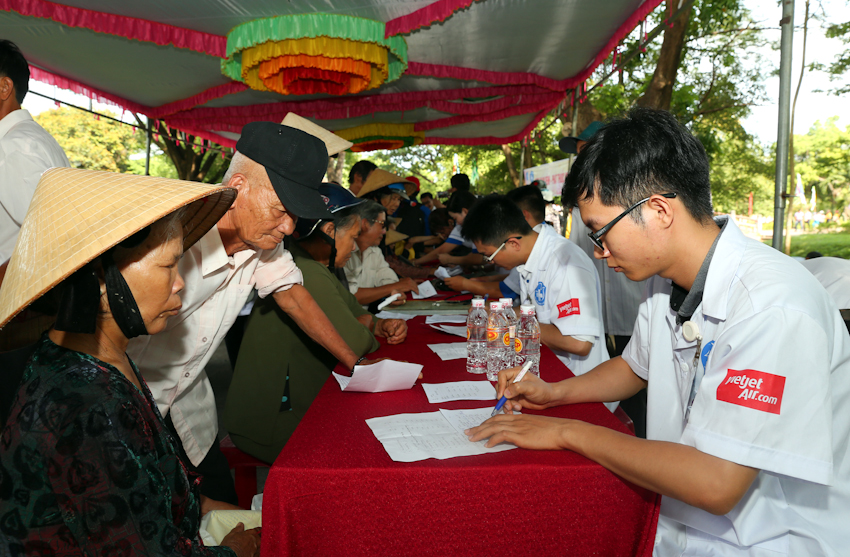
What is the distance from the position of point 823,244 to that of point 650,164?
22.6m

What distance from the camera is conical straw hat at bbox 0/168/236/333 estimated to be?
3.01 feet

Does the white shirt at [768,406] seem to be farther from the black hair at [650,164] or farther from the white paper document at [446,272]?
the white paper document at [446,272]

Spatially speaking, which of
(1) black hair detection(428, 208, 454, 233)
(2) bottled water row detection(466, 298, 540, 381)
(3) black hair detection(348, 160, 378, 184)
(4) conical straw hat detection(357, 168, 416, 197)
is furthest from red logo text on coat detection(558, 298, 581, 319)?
(1) black hair detection(428, 208, 454, 233)

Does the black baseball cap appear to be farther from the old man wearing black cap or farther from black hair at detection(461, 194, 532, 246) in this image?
black hair at detection(461, 194, 532, 246)

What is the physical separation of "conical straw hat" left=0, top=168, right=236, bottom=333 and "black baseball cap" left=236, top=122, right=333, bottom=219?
0.71m

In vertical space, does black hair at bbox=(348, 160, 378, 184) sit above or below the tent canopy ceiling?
below

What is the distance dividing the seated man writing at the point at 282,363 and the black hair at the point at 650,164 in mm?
1194

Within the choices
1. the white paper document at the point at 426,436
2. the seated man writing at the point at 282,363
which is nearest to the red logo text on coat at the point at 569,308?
the seated man writing at the point at 282,363

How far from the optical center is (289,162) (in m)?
1.80

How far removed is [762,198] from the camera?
105ft

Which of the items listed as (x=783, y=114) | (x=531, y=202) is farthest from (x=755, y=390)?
(x=531, y=202)

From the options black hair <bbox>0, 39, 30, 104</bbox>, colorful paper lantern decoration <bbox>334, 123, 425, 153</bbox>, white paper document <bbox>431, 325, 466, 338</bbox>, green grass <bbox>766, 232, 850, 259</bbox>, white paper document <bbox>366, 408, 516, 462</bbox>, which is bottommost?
green grass <bbox>766, 232, 850, 259</bbox>

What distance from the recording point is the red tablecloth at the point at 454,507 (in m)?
1.22

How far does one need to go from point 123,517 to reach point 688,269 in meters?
1.32
